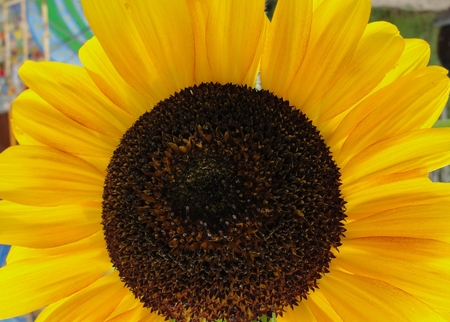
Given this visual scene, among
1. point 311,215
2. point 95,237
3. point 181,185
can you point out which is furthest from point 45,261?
point 311,215

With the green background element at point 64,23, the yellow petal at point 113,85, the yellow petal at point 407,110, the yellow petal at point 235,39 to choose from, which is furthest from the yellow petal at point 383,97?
the green background element at point 64,23

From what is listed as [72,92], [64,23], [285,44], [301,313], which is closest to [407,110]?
[285,44]

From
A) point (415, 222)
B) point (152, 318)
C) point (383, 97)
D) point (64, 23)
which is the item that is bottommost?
point (152, 318)

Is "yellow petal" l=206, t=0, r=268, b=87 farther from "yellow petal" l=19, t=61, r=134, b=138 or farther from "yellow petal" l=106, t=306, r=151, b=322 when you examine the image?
"yellow petal" l=106, t=306, r=151, b=322

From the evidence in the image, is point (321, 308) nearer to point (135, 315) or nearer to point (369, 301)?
point (369, 301)

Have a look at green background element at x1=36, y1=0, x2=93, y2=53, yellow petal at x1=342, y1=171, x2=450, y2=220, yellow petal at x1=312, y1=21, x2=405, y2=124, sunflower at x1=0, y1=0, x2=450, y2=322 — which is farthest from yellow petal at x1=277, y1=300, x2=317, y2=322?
green background element at x1=36, y1=0, x2=93, y2=53

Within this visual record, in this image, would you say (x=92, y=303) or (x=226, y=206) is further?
(x=92, y=303)

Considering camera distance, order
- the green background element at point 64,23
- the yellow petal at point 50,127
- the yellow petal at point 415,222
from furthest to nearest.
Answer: the green background element at point 64,23
the yellow petal at point 50,127
the yellow petal at point 415,222

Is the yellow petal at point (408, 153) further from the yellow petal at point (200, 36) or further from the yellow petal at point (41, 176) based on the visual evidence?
the yellow petal at point (41, 176)
